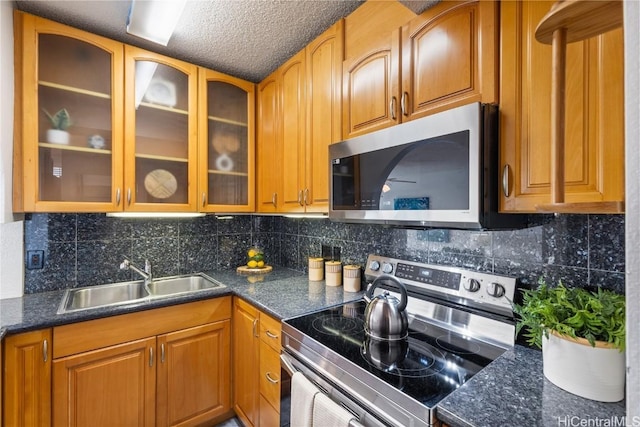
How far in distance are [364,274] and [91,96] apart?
1852mm

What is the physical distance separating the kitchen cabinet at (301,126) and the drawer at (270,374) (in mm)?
766

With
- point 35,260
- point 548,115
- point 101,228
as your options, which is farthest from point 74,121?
point 548,115

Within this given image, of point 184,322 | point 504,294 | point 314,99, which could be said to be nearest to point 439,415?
point 504,294

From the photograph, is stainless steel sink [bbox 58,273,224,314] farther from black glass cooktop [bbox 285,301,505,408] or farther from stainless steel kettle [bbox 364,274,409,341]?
stainless steel kettle [bbox 364,274,409,341]

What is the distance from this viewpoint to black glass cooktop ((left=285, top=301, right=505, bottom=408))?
0.87 meters

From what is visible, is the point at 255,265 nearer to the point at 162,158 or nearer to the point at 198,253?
the point at 198,253

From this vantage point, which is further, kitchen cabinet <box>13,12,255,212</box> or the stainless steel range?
kitchen cabinet <box>13,12,255,212</box>

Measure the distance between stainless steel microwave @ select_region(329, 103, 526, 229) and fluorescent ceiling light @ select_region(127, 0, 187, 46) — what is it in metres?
0.98

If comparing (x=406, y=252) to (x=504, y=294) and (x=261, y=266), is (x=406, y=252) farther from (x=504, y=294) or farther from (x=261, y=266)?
(x=261, y=266)

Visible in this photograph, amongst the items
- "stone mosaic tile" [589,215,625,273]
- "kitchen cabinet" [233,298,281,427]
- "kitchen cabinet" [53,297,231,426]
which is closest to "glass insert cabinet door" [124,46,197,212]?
"kitchen cabinet" [53,297,231,426]

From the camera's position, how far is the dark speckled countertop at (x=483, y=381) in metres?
0.70

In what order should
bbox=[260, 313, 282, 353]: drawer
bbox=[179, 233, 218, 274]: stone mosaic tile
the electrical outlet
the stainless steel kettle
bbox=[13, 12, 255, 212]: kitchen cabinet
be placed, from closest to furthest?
the stainless steel kettle
bbox=[260, 313, 282, 353]: drawer
bbox=[13, 12, 255, 212]: kitchen cabinet
the electrical outlet
bbox=[179, 233, 218, 274]: stone mosaic tile

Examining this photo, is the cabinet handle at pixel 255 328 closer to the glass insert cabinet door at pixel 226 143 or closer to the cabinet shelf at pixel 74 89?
the glass insert cabinet door at pixel 226 143

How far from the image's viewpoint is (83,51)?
5.37 ft
